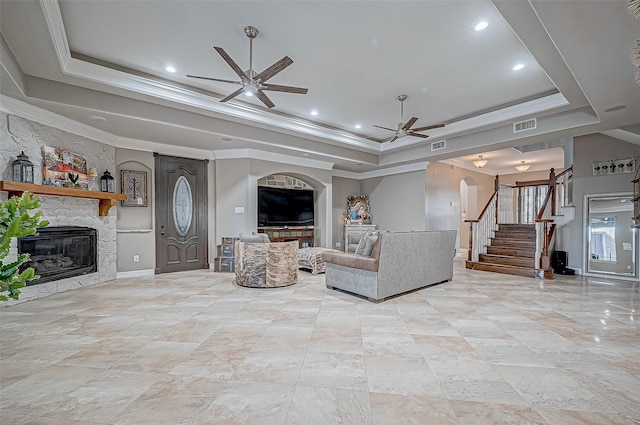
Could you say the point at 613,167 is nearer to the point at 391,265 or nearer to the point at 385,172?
the point at 385,172

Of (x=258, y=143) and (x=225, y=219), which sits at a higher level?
(x=258, y=143)

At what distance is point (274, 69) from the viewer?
3.09 metres

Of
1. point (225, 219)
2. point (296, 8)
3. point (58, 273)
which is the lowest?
point (58, 273)

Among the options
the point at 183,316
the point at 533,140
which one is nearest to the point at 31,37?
the point at 183,316

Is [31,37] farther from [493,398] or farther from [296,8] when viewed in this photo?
[493,398]

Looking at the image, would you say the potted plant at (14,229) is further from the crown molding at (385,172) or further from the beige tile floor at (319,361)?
the crown molding at (385,172)

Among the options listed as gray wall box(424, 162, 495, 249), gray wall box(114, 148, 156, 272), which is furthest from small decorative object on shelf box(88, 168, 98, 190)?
gray wall box(424, 162, 495, 249)

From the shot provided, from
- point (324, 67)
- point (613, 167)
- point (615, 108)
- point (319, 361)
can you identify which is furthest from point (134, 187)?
point (613, 167)

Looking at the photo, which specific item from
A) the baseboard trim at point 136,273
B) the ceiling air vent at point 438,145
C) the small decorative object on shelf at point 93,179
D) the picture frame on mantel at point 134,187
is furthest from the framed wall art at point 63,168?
the ceiling air vent at point 438,145

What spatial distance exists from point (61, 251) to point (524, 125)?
8282 millimetres

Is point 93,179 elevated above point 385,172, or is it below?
below

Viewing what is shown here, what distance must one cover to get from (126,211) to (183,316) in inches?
138

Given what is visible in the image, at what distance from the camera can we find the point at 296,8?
9.30ft

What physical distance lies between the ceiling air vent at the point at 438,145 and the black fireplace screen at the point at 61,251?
23.4ft
